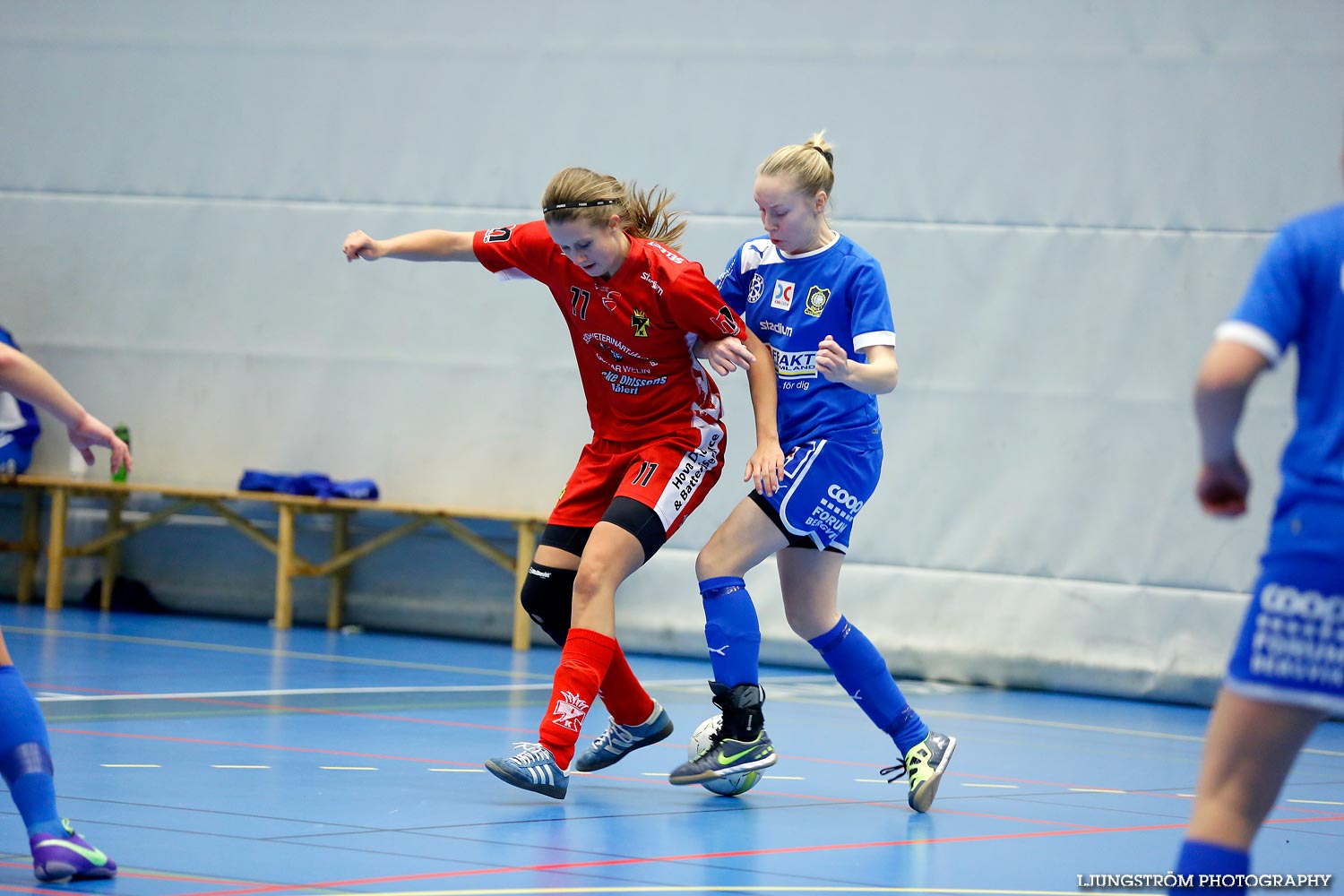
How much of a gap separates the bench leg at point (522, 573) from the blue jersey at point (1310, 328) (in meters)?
7.80

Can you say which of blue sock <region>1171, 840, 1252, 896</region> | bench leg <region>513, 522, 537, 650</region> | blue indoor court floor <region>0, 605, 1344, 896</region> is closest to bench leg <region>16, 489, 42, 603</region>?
blue indoor court floor <region>0, 605, 1344, 896</region>

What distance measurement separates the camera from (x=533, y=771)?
188 inches

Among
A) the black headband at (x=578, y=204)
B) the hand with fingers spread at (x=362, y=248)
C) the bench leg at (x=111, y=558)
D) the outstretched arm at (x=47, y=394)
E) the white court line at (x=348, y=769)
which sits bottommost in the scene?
the bench leg at (x=111, y=558)

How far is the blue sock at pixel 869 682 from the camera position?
5.25 m

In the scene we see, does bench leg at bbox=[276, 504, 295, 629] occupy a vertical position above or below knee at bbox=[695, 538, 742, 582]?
below

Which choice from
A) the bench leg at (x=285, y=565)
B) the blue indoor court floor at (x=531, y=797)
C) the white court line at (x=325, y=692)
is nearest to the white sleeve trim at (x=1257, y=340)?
the blue indoor court floor at (x=531, y=797)

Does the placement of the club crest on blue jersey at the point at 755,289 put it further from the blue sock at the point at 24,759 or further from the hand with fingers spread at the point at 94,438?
the blue sock at the point at 24,759

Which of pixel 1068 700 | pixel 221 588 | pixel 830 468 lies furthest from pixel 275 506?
pixel 830 468

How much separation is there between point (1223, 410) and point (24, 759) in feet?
8.36

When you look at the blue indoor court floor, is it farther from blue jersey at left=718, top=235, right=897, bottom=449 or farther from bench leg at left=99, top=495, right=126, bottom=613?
bench leg at left=99, top=495, right=126, bottom=613

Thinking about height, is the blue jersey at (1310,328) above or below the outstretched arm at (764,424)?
above

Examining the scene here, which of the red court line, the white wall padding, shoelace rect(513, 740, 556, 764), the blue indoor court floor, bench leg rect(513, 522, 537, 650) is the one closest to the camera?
the red court line

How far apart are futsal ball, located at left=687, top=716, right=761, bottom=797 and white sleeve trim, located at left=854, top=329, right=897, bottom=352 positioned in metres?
1.24

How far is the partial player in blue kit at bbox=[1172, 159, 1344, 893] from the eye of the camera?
8.45 ft
